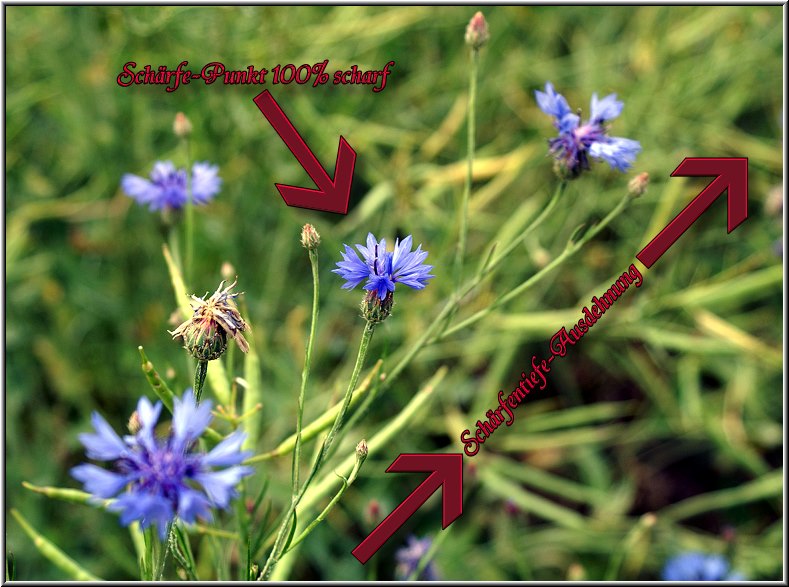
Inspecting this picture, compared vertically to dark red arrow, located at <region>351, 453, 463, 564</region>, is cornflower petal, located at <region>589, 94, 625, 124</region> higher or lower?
higher

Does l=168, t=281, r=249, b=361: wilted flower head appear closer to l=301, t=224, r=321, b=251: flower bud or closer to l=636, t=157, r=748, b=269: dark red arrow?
l=301, t=224, r=321, b=251: flower bud

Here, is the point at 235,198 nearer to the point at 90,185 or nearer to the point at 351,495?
the point at 90,185

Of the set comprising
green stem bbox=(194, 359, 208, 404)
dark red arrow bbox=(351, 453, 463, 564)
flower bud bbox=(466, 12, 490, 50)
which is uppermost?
flower bud bbox=(466, 12, 490, 50)

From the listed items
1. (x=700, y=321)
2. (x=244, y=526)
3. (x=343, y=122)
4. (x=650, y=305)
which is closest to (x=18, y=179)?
(x=343, y=122)

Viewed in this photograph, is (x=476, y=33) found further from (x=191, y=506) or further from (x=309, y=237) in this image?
(x=191, y=506)

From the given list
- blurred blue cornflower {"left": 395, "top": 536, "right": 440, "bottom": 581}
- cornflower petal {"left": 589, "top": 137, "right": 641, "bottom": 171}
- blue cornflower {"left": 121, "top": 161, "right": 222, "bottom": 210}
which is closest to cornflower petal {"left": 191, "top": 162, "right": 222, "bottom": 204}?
blue cornflower {"left": 121, "top": 161, "right": 222, "bottom": 210}

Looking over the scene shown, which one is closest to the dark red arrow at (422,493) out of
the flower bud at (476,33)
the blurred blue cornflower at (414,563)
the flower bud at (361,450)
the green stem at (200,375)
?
the flower bud at (361,450)

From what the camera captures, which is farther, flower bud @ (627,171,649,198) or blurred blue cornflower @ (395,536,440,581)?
blurred blue cornflower @ (395,536,440,581)
